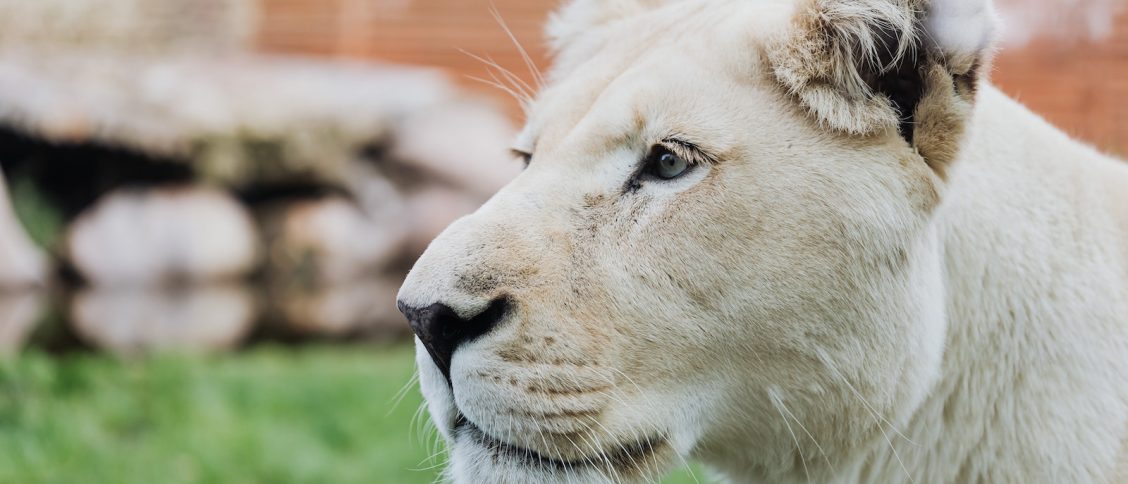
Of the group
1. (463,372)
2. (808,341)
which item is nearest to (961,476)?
(808,341)

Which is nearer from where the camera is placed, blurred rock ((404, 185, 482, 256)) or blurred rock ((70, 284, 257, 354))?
blurred rock ((70, 284, 257, 354))

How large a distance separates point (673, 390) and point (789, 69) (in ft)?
1.93

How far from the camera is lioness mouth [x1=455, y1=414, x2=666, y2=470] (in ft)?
6.33

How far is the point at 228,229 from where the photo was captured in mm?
7734

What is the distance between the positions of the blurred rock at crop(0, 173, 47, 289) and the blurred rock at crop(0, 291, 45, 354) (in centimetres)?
7

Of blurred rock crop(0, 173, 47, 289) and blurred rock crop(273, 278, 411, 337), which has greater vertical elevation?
blurred rock crop(0, 173, 47, 289)

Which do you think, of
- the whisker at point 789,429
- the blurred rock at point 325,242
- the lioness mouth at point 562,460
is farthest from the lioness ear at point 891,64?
the blurred rock at point 325,242

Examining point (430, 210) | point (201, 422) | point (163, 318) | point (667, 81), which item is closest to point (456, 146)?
point (430, 210)

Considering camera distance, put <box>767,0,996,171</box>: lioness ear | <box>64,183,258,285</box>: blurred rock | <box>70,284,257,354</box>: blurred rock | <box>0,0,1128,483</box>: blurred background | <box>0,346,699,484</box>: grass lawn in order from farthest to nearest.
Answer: <box>64,183,258,285</box>: blurred rock → <box>70,284,257,354</box>: blurred rock → <box>0,0,1128,483</box>: blurred background → <box>0,346,699,484</box>: grass lawn → <box>767,0,996,171</box>: lioness ear

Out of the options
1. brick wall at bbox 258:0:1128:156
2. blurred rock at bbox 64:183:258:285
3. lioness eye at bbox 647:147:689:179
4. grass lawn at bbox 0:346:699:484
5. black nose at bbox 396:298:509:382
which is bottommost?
grass lawn at bbox 0:346:699:484

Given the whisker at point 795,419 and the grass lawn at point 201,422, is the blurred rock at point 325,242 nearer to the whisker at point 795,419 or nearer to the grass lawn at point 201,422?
the grass lawn at point 201,422

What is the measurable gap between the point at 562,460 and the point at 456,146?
297 inches

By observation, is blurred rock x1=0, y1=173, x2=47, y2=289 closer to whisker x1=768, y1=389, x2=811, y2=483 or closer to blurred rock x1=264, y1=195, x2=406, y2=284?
blurred rock x1=264, y1=195, x2=406, y2=284

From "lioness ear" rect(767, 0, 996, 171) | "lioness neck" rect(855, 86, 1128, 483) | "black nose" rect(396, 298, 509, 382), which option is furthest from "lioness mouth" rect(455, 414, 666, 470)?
"lioness ear" rect(767, 0, 996, 171)
